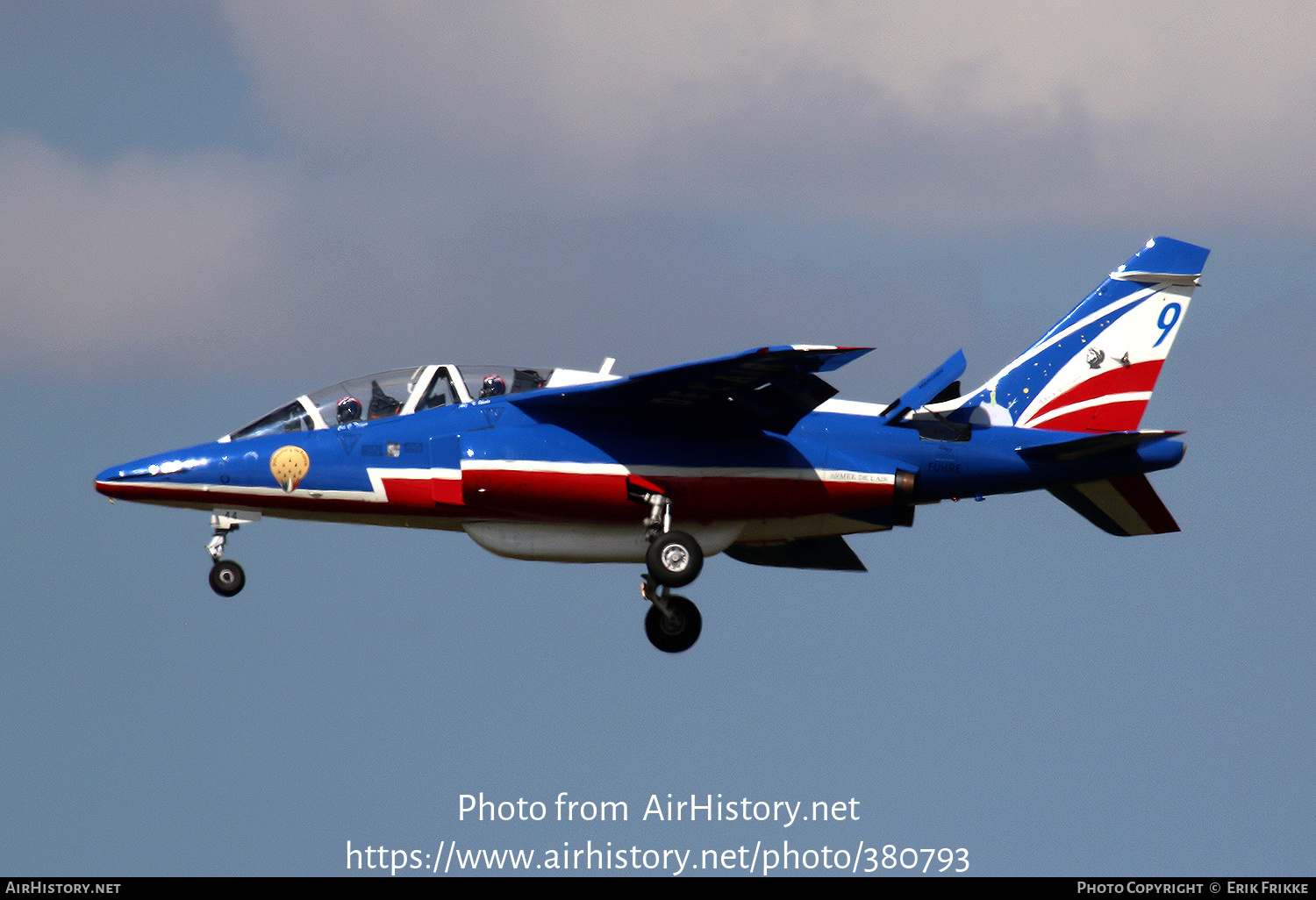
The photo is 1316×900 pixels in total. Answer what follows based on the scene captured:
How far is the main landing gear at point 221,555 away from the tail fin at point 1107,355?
11309 mm

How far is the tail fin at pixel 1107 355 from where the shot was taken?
2892 centimetres

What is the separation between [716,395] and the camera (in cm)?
2662

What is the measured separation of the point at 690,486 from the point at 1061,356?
6.59 metres

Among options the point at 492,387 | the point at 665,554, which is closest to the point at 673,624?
the point at 665,554

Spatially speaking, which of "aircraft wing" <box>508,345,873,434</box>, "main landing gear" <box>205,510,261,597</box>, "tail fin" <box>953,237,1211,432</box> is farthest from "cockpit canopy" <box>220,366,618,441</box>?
"tail fin" <box>953,237,1211,432</box>

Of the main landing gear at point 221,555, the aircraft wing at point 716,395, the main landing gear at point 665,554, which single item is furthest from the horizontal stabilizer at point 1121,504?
the main landing gear at point 221,555

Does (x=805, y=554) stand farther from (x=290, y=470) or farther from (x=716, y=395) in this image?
(x=290, y=470)

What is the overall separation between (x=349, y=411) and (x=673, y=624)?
5951 millimetres

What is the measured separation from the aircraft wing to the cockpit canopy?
568 millimetres

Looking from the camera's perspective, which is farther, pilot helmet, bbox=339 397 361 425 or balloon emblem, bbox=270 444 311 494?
pilot helmet, bbox=339 397 361 425

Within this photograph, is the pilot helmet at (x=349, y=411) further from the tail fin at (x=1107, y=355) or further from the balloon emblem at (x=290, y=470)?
the tail fin at (x=1107, y=355)

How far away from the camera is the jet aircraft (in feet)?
88.8

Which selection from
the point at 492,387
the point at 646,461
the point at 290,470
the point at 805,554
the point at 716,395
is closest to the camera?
the point at 716,395

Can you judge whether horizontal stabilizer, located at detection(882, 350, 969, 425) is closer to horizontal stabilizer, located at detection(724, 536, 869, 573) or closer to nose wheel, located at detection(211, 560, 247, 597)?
horizontal stabilizer, located at detection(724, 536, 869, 573)
